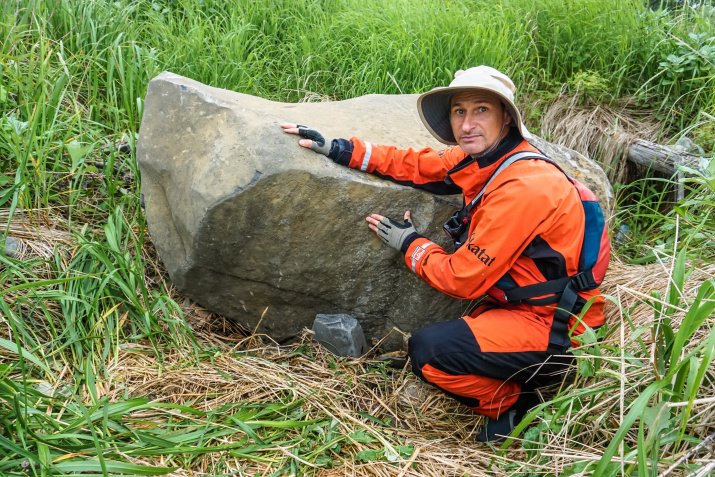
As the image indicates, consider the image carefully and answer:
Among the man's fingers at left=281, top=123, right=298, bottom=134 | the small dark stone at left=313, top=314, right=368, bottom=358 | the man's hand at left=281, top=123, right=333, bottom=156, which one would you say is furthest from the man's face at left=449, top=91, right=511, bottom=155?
the small dark stone at left=313, top=314, right=368, bottom=358

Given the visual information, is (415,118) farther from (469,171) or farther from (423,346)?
(423,346)

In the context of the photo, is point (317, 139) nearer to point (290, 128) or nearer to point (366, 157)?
point (290, 128)

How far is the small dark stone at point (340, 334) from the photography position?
2.92 m

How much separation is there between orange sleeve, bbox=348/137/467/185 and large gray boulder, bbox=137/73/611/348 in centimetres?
6

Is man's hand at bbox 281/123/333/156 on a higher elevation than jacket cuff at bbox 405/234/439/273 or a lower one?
higher

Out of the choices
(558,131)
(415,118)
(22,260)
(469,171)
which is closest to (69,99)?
(22,260)

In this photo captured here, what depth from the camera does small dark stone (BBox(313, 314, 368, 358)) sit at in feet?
9.59

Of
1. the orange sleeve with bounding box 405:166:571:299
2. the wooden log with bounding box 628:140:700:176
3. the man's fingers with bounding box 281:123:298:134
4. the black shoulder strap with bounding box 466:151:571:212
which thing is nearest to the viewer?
the orange sleeve with bounding box 405:166:571:299

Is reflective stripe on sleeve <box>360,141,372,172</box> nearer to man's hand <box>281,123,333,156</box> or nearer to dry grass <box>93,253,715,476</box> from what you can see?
man's hand <box>281,123,333,156</box>

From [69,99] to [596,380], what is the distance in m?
3.34

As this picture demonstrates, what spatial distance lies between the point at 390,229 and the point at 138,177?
1511mm

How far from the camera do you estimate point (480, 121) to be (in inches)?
103

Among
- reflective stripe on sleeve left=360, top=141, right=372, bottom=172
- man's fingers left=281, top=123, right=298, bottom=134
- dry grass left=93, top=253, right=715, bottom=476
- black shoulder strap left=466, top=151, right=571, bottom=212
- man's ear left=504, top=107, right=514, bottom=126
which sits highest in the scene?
man's ear left=504, top=107, right=514, bottom=126

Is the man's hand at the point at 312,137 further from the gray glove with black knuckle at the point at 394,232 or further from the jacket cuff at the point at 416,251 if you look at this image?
the jacket cuff at the point at 416,251
